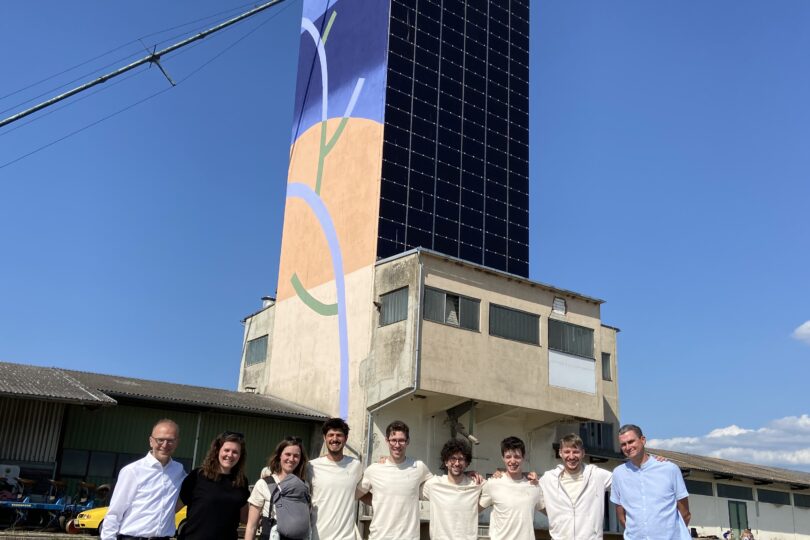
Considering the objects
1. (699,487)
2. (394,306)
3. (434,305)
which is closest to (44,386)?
(394,306)

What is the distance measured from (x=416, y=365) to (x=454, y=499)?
53.0ft

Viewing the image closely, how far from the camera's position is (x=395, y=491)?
722 cm

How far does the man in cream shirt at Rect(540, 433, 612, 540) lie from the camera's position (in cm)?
693

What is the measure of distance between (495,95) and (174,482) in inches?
1301

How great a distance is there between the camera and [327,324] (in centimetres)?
2811

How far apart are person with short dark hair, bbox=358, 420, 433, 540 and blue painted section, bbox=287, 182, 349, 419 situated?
1866cm

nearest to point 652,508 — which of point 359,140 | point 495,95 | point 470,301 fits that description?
point 470,301

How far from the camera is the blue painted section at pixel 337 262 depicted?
86.2 ft

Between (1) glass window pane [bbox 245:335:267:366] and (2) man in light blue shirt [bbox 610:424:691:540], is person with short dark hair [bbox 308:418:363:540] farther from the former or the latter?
(1) glass window pane [bbox 245:335:267:366]

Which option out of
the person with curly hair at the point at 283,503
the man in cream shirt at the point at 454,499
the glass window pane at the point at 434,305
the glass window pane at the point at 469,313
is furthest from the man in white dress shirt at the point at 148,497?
the glass window pane at the point at 469,313

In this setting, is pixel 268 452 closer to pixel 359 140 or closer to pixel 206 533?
pixel 359 140

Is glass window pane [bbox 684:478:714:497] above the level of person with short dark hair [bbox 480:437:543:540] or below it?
above

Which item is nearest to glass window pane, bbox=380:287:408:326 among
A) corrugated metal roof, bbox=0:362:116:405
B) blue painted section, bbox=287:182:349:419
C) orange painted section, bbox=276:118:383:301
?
blue painted section, bbox=287:182:349:419

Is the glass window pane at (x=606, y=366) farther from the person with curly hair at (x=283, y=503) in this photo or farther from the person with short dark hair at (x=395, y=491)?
the person with curly hair at (x=283, y=503)
